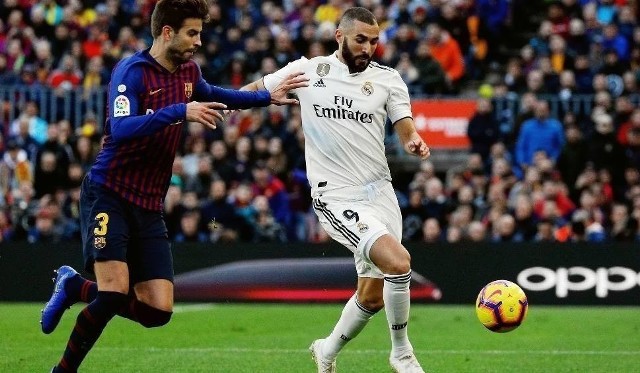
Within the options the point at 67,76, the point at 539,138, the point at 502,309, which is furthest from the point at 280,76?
the point at 67,76

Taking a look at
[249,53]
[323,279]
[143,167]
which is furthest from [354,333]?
[249,53]

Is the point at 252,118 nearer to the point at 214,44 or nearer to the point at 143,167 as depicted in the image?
the point at 214,44

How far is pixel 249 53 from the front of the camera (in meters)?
22.0

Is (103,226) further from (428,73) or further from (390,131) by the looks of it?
(428,73)

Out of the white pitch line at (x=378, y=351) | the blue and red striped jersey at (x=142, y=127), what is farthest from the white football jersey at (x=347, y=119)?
the white pitch line at (x=378, y=351)

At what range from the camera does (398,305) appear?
894cm

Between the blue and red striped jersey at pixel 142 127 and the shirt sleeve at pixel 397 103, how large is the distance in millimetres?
1564

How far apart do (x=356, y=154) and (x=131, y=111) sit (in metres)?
1.99

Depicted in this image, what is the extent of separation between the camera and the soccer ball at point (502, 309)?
31.4 feet

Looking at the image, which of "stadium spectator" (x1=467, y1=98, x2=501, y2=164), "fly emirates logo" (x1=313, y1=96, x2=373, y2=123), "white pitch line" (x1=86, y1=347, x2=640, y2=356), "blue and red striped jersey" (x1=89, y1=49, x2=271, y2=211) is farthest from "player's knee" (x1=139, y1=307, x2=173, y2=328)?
"stadium spectator" (x1=467, y1=98, x2=501, y2=164)

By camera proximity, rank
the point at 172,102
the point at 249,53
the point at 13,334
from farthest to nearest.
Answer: the point at 249,53 < the point at 13,334 < the point at 172,102

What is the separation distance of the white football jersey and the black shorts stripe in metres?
0.13

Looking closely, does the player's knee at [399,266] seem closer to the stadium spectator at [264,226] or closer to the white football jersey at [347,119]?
the white football jersey at [347,119]

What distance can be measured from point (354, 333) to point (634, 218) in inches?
369
